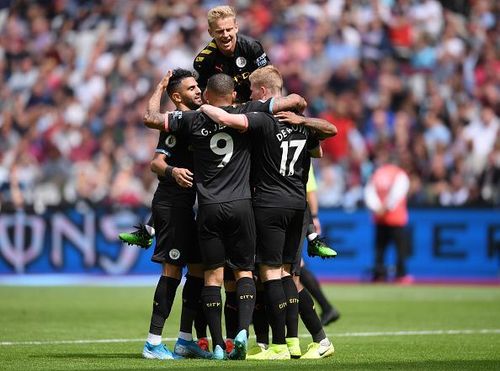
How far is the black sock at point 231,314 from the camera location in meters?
9.58

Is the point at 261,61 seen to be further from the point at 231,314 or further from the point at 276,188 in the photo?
the point at 231,314

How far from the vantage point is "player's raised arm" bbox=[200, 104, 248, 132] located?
28.7 feet

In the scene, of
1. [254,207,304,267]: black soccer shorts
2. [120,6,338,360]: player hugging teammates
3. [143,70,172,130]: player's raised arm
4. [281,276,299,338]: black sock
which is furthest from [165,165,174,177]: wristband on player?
[281,276,299,338]: black sock

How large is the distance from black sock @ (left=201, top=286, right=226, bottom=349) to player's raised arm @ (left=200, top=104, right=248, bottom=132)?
1278 mm

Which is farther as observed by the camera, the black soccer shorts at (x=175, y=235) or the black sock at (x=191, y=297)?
the black sock at (x=191, y=297)

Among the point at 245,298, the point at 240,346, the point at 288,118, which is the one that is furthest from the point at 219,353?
the point at 288,118

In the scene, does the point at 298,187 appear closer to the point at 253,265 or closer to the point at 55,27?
the point at 253,265

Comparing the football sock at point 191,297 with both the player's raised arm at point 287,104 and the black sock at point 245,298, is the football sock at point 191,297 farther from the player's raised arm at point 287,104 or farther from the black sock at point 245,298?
the player's raised arm at point 287,104

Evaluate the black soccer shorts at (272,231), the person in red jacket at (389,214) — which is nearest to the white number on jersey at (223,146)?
the black soccer shorts at (272,231)

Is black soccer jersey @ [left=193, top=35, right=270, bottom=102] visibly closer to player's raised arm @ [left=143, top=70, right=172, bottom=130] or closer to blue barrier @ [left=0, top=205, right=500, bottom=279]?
player's raised arm @ [left=143, top=70, right=172, bottom=130]

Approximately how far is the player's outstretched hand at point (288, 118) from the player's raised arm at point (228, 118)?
34cm

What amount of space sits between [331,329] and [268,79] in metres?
3.87

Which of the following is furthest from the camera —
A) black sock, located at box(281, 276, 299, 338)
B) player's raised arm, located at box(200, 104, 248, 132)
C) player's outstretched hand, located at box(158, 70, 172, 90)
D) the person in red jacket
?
the person in red jacket

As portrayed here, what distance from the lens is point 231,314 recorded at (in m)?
9.59
